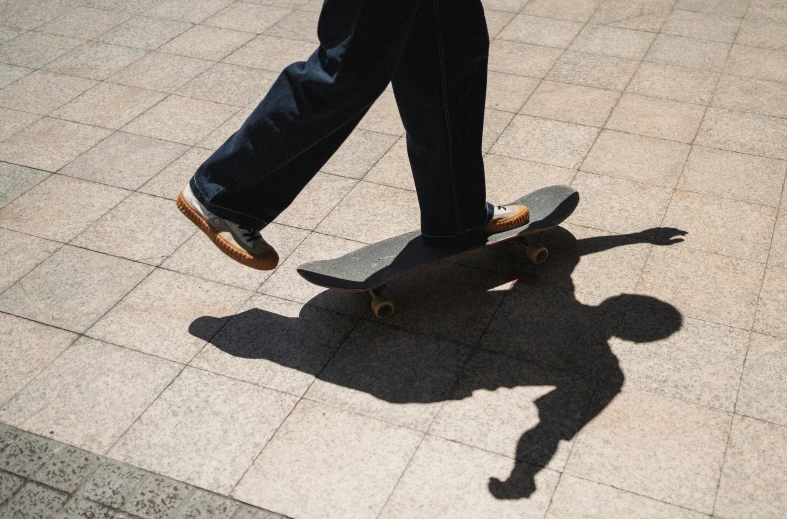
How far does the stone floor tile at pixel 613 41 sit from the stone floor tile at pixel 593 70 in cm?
10

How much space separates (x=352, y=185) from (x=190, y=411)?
1.87 meters

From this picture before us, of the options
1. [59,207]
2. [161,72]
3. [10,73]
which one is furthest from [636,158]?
[10,73]

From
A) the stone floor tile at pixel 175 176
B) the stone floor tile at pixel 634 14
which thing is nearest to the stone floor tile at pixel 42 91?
the stone floor tile at pixel 175 176

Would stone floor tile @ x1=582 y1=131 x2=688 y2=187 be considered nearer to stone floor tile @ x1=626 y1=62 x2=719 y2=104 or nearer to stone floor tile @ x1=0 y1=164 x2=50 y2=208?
stone floor tile @ x1=626 y1=62 x2=719 y2=104

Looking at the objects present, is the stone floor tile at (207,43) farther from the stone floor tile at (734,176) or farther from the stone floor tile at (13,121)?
the stone floor tile at (734,176)

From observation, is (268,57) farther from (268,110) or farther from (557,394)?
(557,394)

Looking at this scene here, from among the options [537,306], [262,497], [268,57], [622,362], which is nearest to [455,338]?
[537,306]

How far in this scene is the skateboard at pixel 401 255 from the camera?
4.00 metres

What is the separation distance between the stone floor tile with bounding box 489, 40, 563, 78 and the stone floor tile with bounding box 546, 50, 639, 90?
78 mm

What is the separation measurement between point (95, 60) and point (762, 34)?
5065 millimetres

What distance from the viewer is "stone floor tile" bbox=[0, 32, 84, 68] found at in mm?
6684

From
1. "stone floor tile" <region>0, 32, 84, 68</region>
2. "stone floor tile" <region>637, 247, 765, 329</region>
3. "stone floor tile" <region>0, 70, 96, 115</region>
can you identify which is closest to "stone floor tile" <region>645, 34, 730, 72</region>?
"stone floor tile" <region>637, 247, 765, 329</region>

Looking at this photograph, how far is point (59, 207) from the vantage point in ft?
16.2

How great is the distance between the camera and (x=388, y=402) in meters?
3.64
